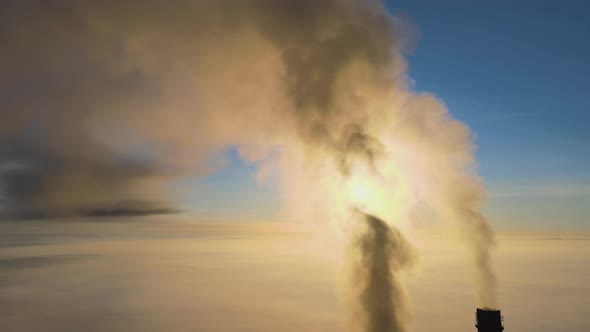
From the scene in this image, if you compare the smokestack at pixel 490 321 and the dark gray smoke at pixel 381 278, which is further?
the dark gray smoke at pixel 381 278

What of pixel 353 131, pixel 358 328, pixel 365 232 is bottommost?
pixel 358 328

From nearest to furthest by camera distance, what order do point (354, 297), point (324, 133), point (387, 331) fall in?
point (387, 331) < point (354, 297) < point (324, 133)

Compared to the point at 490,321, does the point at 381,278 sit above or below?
above

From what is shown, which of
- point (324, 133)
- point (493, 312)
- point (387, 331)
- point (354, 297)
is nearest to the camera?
point (493, 312)

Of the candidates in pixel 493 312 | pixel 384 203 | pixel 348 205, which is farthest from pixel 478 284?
pixel 348 205

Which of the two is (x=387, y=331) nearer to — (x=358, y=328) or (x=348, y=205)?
(x=358, y=328)

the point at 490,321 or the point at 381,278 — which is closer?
the point at 490,321

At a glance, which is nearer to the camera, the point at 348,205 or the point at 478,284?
the point at 478,284

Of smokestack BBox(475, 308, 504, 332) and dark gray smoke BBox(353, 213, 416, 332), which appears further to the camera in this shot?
dark gray smoke BBox(353, 213, 416, 332)
